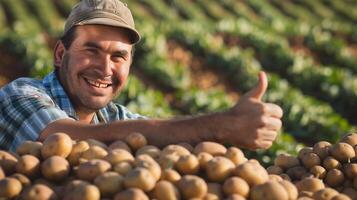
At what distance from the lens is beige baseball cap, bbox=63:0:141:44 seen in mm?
3816

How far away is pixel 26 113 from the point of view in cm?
355

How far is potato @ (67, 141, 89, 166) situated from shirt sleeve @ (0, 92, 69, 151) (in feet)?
1.96

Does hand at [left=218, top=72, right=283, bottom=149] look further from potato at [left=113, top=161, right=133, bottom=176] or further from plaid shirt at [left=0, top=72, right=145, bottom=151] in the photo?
plaid shirt at [left=0, top=72, right=145, bottom=151]

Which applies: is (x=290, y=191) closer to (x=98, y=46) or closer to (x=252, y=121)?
(x=252, y=121)

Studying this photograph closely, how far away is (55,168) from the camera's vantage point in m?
2.60

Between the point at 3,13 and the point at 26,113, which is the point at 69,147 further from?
the point at 3,13

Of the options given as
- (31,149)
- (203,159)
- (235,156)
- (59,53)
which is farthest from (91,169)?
(59,53)

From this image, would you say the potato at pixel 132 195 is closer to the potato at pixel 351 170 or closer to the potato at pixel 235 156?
the potato at pixel 235 156

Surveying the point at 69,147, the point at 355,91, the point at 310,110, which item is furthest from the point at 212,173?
the point at 355,91

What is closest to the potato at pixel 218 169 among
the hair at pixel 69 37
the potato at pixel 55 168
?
the potato at pixel 55 168

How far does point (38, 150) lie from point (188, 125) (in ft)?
2.12

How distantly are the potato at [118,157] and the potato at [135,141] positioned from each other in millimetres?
180

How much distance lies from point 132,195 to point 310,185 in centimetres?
91

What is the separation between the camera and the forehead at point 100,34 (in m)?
3.83
